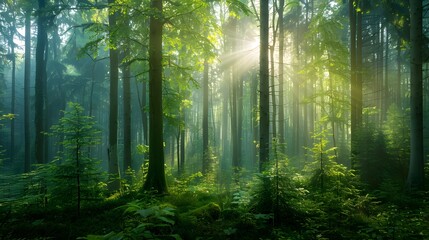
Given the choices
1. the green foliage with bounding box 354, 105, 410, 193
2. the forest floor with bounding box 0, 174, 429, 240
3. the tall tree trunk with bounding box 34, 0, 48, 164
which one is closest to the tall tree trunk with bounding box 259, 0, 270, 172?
the forest floor with bounding box 0, 174, 429, 240

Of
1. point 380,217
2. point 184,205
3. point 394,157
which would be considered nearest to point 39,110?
point 184,205

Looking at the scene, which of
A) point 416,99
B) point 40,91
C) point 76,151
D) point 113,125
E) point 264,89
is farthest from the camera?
point 40,91

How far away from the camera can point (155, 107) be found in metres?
8.27

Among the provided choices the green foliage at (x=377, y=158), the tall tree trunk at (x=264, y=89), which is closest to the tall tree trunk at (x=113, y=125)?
the tall tree trunk at (x=264, y=89)

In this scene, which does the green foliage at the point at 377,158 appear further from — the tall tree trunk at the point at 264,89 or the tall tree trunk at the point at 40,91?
the tall tree trunk at the point at 40,91

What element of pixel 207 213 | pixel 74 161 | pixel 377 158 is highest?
pixel 74 161

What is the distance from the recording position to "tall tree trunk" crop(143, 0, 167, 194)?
7.96 meters

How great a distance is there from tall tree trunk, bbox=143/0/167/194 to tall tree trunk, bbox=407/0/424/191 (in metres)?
8.27

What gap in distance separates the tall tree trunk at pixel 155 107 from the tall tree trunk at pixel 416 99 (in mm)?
8271

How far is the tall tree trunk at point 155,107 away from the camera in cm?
796

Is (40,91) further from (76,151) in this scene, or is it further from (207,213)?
(207,213)

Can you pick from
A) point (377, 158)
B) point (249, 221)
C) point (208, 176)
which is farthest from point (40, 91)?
point (377, 158)

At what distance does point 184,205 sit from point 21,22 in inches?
934

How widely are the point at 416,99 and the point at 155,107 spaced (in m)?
8.83
